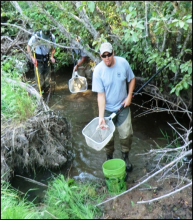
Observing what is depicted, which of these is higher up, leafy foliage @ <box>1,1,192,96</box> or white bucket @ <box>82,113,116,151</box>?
leafy foliage @ <box>1,1,192,96</box>

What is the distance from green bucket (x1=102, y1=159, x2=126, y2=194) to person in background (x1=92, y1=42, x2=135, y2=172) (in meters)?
0.44

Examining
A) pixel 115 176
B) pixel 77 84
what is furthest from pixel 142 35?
pixel 115 176

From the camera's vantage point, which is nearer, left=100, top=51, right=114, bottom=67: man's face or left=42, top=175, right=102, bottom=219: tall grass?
left=42, top=175, right=102, bottom=219: tall grass

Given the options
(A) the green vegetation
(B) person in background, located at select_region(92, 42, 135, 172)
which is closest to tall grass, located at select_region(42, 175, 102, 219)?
(A) the green vegetation

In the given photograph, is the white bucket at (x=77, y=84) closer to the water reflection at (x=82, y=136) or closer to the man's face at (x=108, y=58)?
the water reflection at (x=82, y=136)

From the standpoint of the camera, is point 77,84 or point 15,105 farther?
point 77,84

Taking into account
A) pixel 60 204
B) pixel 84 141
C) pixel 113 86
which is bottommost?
pixel 60 204

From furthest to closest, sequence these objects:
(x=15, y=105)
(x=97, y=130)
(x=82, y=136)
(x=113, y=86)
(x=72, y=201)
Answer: (x=82, y=136) → (x=15, y=105) → (x=97, y=130) → (x=113, y=86) → (x=72, y=201)

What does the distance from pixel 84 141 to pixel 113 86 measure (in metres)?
1.93

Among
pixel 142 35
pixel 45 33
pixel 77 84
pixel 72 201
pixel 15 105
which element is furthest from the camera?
pixel 77 84

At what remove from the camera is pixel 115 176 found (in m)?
3.23

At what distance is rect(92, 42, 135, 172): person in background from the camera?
11.2 feet

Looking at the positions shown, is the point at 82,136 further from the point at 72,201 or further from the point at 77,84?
the point at 72,201

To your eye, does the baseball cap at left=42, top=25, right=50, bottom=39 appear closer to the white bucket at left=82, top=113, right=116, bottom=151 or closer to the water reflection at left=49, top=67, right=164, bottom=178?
the water reflection at left=49, top=67, right=164, bottom=178
